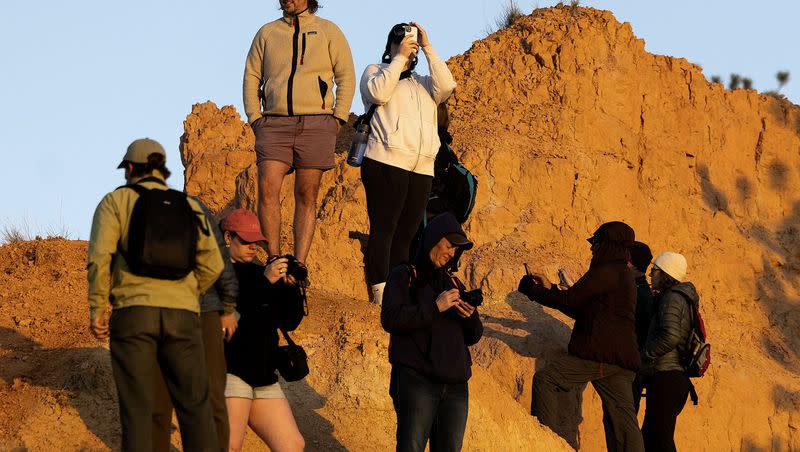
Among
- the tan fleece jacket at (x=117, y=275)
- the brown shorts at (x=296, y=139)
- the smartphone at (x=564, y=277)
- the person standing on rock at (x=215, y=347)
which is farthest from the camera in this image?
the smartphone at (x=564, y=277)

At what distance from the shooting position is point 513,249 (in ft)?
41.1

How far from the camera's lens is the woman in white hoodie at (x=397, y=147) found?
9.81 meters

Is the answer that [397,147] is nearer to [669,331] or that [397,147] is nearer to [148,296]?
[669,331]

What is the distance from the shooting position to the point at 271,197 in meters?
9.86

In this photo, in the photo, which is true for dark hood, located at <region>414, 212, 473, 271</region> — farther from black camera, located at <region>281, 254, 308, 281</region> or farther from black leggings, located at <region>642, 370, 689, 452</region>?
black leggings, located at <region>642, 370, 689, 452</region>

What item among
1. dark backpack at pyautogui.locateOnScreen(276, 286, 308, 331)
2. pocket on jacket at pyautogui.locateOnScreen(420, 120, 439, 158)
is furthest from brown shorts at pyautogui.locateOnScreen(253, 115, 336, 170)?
dark backpack at pyautogui.locateOnScreen(276, 286, 308, 331)

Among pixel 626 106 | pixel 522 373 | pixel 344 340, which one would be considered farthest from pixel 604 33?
pixel 344 340

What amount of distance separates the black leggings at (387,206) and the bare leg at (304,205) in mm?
431

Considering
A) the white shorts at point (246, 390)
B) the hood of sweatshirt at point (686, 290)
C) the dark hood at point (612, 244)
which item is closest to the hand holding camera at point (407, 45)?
the dark hood at point (612, 244)

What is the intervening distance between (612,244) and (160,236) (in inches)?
172

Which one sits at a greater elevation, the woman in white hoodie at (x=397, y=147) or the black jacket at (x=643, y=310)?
the woman in white hoodie at (x=397, y=147)

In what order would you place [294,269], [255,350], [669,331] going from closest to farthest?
[255,350] → [294,269] → [669,331]

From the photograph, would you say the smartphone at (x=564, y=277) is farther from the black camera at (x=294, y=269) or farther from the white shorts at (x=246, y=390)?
the white shorts at (x=246, y=390)

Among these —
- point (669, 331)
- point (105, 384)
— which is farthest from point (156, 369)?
point (669, 331)
